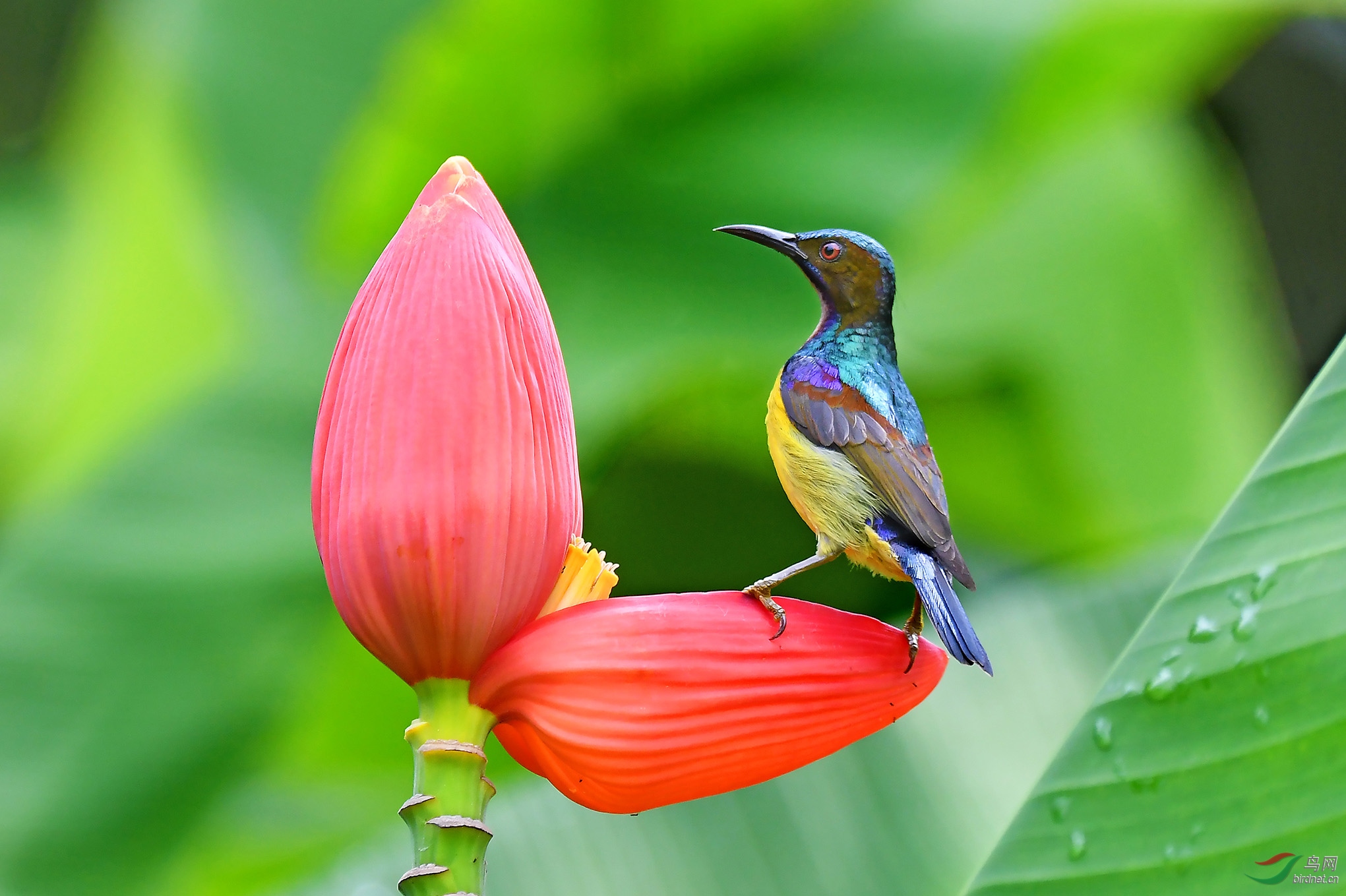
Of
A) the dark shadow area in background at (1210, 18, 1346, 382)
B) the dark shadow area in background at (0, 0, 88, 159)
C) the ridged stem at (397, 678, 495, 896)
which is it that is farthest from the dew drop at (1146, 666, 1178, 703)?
the dark shadow area in background at (0, 0, 88, 159)

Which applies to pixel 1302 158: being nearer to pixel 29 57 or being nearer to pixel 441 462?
pixel 441 462

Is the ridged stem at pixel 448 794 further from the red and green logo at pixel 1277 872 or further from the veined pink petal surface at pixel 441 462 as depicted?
the red and green logo at pixel 1277 872

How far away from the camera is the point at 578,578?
49 centimetres

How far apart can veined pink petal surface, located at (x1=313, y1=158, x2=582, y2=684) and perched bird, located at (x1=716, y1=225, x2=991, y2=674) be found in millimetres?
116

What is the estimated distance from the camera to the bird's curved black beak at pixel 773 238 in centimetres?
57

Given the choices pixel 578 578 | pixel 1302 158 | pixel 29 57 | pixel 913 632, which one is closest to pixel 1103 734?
pixel 913 632

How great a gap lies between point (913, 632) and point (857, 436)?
111mm

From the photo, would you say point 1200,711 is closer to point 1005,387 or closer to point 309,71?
point 1005,387

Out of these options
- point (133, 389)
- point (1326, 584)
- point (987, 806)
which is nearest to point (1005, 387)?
point (987, 806)

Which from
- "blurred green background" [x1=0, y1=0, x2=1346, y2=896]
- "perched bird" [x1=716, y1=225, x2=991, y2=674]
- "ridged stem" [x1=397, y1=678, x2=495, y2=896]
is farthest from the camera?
"blurred green background" [x1=0, y1=0, x2=1346, y2=896]

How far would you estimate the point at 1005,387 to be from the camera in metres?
1.44

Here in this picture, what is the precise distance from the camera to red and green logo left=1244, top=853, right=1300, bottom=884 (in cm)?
56

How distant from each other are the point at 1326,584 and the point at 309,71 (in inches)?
47.6

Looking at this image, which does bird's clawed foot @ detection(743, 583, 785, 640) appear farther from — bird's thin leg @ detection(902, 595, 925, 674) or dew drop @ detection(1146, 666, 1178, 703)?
dew drop @ detection(1146, 666, 1178, 703)
